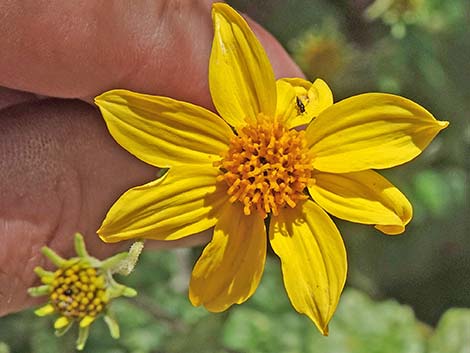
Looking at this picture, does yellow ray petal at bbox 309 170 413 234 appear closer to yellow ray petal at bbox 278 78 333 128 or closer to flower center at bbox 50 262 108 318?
yellow ray petal at bbox 278 78 333 128

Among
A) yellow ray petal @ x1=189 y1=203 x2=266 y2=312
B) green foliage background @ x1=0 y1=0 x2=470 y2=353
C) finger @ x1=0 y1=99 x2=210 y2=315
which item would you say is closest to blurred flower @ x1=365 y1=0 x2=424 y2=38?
green foliage background @ x1=0 y1=0 x2=470 y2=353

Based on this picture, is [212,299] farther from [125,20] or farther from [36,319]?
[36,319]

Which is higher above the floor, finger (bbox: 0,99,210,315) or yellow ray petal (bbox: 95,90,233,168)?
yellow ray petal (bbox: 95,90,233,168)

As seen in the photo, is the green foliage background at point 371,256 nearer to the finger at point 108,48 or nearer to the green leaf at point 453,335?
the green leaf at point 453,335

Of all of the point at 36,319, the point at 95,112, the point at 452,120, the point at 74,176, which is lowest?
the point at 36,319

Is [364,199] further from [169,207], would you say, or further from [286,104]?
[169,207]

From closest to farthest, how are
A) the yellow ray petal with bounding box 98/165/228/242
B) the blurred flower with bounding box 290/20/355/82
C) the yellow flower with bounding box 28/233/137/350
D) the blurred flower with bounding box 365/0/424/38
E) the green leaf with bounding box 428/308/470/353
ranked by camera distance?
the yellow ray petal with bounding box 98/165/228/242, the yellow flower with bounding box 28/233/137/350, the blurred flower with bounding box 365/0/424/38, the green leaf with bounding box 428/308/470/353, the blurred flower with bounding box 290/20/355/82

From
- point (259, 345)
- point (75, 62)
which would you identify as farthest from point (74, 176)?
point (259, 345)
